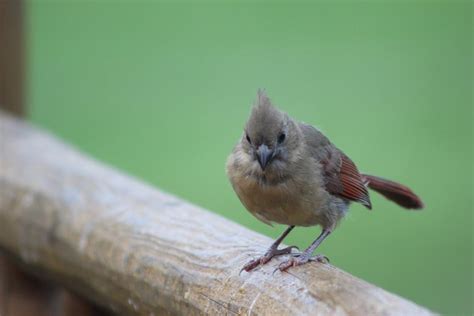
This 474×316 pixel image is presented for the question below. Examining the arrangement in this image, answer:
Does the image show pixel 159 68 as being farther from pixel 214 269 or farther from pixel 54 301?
pixel 214 269

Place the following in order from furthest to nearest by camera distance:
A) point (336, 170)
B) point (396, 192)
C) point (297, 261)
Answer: point (396, 192) < point (336, 170) < point (297, 261)

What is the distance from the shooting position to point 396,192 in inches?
156

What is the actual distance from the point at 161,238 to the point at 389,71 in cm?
699

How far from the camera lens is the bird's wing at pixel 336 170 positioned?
3.80 metres

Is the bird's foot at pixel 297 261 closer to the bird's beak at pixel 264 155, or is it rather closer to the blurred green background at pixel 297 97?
the bird's beak at pixel 264 155

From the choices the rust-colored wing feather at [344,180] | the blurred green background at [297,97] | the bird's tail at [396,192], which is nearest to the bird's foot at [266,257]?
the rust-colored wing feather at [344,180]

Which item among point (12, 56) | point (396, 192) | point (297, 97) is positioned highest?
point (396, 192)

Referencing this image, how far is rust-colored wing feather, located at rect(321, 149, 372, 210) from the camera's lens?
12.5ft

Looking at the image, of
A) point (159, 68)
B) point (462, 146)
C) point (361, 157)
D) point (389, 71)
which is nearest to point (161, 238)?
point (361, 157)

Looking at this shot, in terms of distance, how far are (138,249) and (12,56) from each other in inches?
97.5

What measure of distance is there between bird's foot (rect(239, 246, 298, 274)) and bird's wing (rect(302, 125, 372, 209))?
1.42 feet

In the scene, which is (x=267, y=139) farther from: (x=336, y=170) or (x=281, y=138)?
(x=336, y=170)

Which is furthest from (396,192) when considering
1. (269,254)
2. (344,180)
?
(269,254)

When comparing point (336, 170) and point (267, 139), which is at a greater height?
point (267, 139)
